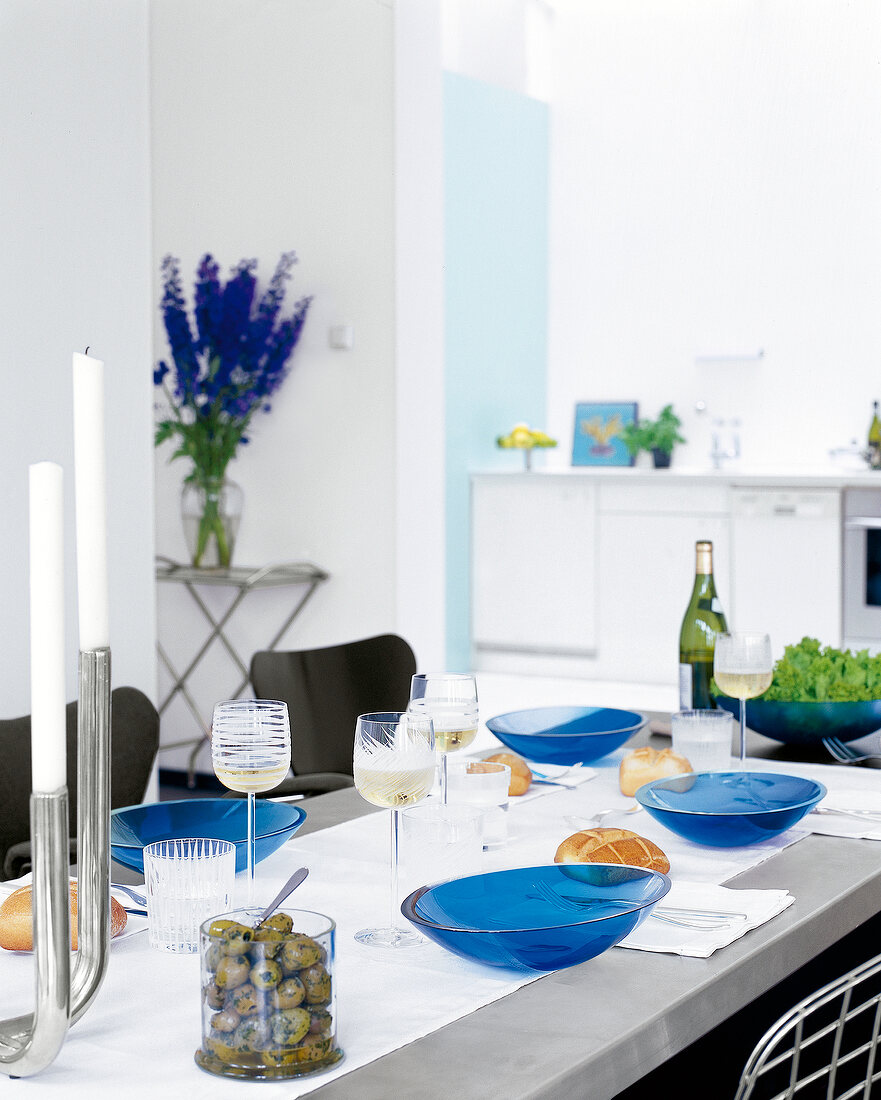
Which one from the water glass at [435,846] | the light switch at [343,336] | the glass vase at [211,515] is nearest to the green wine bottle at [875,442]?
the light switch at [343,336]

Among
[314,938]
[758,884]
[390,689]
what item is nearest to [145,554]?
[390,689]

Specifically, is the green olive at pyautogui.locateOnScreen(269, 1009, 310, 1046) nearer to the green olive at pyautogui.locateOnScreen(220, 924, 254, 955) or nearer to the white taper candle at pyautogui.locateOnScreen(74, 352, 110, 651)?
the green olive at pyautogui.locateOnScreen(220, 924, 254, 955)

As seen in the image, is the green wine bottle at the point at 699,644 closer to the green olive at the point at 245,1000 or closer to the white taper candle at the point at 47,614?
the green olive at the point at 245,1000

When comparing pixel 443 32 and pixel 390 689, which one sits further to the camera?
pixel 443 32

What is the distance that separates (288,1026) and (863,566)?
427cm

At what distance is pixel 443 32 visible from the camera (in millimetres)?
5047

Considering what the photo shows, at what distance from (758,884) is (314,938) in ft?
2.01

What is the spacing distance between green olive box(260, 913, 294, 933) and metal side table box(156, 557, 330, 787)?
3833 mm

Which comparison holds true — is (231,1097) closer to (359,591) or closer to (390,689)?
(390,689)

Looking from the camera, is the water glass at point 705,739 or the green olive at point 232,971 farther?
the water glass at point 705,739

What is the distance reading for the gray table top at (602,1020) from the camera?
0.90 m

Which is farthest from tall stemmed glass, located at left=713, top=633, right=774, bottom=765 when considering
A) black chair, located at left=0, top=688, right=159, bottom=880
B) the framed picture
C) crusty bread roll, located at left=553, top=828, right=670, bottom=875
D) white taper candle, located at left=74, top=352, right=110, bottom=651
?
the framed picture

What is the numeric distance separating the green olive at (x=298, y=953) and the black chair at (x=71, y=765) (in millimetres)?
1015

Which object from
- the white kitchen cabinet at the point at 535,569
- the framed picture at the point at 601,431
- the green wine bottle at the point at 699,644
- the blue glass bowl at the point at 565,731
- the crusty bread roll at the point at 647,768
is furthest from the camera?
the framed picture at the point at 601,431
